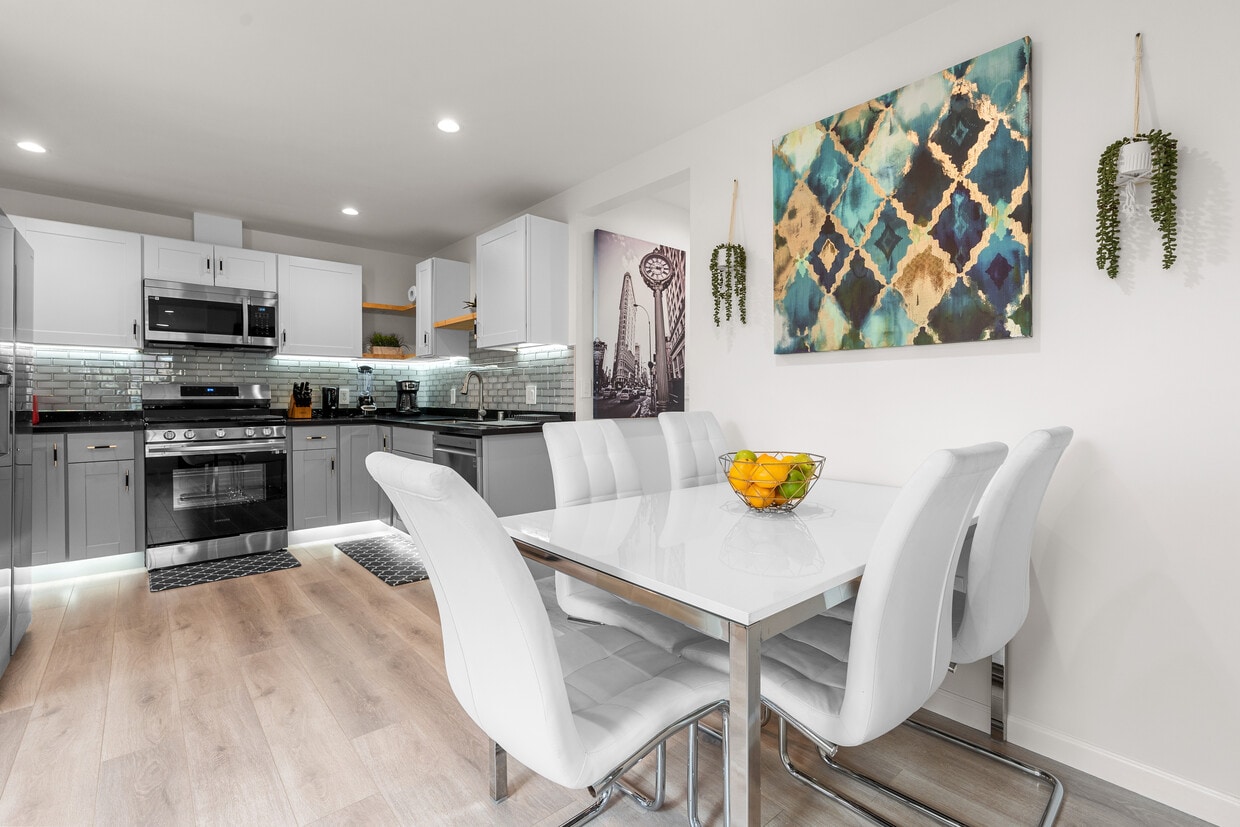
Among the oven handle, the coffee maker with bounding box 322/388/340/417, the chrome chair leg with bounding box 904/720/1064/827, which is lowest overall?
the chrome chair leg with bounding box 904/720/1064/827

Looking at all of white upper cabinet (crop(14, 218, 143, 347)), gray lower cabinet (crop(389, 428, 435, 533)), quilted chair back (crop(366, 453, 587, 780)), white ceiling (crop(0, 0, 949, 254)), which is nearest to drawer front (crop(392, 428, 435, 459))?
gray lower cabinet (crop(389, 428, 435, 533))

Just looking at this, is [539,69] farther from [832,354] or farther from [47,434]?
[47,434]

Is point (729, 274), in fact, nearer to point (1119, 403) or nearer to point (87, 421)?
point (1119, 403)

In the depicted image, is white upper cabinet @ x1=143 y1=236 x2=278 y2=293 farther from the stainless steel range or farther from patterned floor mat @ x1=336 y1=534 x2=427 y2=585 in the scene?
patterned floor mat @ x1=336 y1=534 x2=427 y2=585

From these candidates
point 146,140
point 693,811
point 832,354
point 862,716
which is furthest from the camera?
point 146,140

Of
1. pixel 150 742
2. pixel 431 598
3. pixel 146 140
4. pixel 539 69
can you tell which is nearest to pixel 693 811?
pixel 150 742

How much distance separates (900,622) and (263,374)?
16.4ft

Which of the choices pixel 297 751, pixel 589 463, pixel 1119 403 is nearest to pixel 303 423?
pixel 297 751

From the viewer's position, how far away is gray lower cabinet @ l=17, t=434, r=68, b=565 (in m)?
3.30

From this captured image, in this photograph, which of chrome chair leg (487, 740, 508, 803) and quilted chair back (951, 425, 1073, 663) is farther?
chrome chair leg (487, 740, 508, 803)

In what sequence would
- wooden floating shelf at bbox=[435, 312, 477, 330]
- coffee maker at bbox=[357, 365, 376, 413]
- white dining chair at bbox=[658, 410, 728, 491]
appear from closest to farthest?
white dining chair at bbox=[658, 410, 728, 491], wooden floating shelf at bbox=[435, 312, 477, 330], coffee maker at bbox=[357, 365, 376, 413]

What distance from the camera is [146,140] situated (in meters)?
3.06

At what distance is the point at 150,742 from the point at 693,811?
5.51 ft

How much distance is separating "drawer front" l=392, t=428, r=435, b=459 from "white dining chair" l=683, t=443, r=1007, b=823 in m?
3.09
